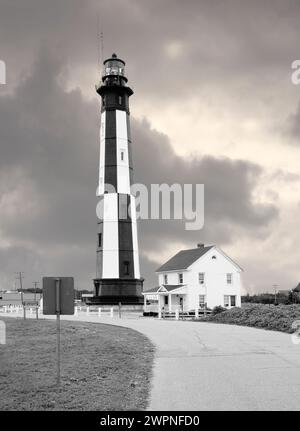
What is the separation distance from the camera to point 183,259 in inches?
2389

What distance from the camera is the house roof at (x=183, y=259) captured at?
58562 millimetres

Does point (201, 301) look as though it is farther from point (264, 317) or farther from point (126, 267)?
point (264, 317)

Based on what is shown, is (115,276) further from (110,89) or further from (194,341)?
(194,341)

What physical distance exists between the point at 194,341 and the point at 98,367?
7885 millimetres

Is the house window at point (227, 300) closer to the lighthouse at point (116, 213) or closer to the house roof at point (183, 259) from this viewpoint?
the house roof at point (183, 259)

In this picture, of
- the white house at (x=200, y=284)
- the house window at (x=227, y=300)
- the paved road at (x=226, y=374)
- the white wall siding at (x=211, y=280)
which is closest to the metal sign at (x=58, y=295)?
the paved road at (x=226, y=374)

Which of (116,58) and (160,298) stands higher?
(116,58)

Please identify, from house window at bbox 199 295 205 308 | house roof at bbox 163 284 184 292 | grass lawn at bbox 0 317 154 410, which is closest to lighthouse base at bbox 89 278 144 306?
house roof at bbox 163 284 184 292

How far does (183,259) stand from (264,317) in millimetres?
29333

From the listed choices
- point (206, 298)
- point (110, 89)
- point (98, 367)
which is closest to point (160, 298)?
point (206, 298)

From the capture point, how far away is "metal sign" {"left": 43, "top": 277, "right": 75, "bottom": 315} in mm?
12398

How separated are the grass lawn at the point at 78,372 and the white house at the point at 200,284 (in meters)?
31.8

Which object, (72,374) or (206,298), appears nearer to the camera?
(72,374)

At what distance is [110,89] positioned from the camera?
56.4 m
